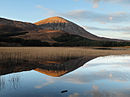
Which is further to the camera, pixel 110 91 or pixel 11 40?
pixel 11 40

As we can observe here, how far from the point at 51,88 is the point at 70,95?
6.52 ft

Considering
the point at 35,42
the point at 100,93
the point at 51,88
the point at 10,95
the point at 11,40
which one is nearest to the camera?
the point at 10,95

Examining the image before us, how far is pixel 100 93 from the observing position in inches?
376

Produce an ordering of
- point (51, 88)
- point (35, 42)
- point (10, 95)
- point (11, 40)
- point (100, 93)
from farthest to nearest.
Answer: point (35, 42)
point (11, 40)
point (51, 88)
point (100, 93)
point (10, 95)

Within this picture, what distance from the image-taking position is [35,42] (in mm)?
151500

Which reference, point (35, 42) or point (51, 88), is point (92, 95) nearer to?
point (51, 88)

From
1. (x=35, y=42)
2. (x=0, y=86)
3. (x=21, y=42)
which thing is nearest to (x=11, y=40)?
(x=21, y=42)

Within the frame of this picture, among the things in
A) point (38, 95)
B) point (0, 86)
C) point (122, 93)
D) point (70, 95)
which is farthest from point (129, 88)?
point (0, 86)

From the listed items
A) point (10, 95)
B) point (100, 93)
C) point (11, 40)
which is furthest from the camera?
point (11, 40)

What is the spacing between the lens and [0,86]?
10578 millimetres

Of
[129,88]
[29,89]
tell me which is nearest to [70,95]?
[29,89]

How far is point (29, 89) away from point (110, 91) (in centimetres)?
558

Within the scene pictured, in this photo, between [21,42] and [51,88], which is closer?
[51,88]

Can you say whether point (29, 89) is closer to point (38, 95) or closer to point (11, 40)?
point (38, 95)
